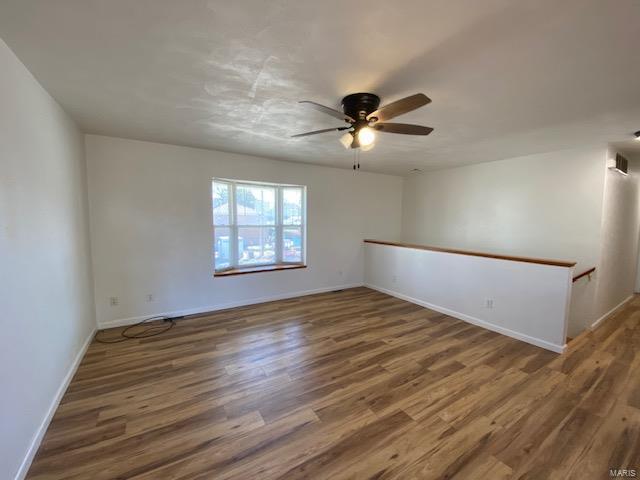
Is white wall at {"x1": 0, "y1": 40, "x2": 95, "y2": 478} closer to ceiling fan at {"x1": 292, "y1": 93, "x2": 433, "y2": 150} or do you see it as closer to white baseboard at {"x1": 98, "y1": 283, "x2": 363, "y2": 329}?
white baseboard at {"x1": 98, "y1": 283, "x2": 363, "y2": 329}

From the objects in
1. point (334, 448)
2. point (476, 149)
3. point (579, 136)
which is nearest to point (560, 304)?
point (579, 136)

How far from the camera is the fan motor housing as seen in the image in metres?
2.05

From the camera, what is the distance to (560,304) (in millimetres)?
2963

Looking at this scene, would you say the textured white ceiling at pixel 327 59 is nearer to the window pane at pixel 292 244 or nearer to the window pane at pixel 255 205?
the window pane at pixel 255 205

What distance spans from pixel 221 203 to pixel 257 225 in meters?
0.69

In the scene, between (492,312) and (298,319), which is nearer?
(492,312)

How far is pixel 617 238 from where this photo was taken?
3.90 meters

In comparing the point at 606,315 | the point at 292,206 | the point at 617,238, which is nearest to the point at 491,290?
the point at 606,315

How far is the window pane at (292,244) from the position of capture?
4.97 meters

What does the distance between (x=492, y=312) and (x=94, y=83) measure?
466cm

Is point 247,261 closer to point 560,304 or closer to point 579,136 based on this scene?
point 560,304

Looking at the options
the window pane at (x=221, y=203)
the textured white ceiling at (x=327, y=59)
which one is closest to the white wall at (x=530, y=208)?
the textured white ceiling at (x=327, y=59)

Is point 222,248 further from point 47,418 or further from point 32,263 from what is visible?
point 47,418

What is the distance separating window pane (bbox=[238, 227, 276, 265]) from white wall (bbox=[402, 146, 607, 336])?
3171mm
